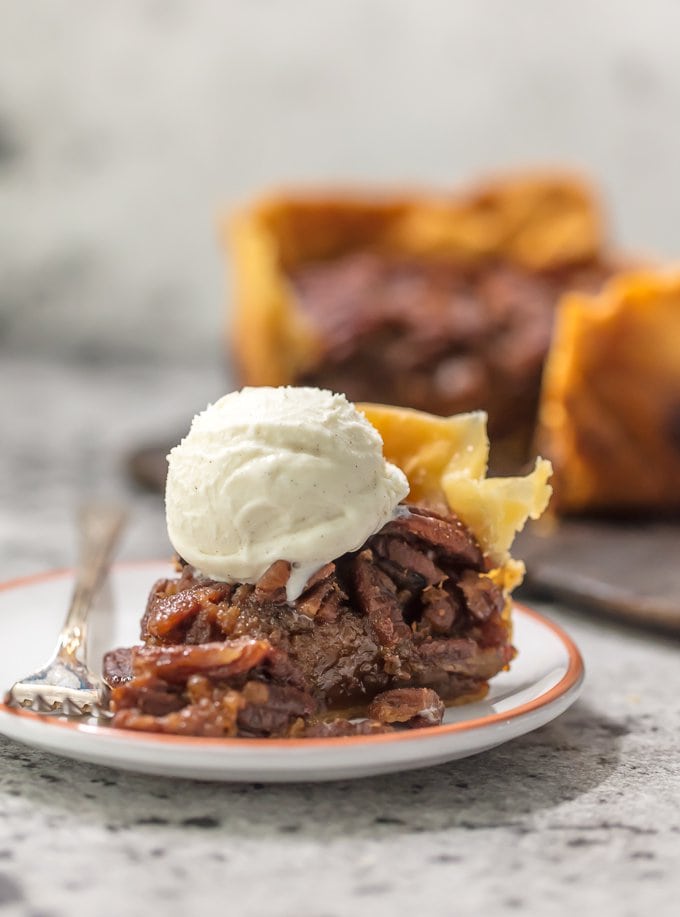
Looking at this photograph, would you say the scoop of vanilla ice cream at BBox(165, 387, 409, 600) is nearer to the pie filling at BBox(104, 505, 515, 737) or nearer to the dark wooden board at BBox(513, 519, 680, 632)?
the pie filling at BBox(104, 505, 515, 737)

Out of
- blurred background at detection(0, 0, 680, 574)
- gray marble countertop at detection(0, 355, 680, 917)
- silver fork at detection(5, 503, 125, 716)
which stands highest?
blurred background at detection(0, 0, 680, 574)

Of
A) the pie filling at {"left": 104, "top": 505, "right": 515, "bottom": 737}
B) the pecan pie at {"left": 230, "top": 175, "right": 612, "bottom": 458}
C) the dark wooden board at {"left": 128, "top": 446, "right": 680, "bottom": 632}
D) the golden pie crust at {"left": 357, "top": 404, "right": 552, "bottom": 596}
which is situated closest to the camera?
the pie filling at {"left": 104, "top": 505, "right": 515, "bottom": 737}

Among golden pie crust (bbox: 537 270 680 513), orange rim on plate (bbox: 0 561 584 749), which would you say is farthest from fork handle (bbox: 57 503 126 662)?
golden pie crust (bbox: 537 270 680 513)

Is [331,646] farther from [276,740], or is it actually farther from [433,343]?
[433,343]

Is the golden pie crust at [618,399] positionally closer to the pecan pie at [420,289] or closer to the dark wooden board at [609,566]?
the dark wooden board at [609,566]

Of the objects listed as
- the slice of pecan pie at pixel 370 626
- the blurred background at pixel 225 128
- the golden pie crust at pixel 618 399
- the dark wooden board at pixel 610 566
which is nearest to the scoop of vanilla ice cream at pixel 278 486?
the slice of pecan pie at pixel 370 626

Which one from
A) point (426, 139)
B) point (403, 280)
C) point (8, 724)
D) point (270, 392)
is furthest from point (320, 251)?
point (8, 724)

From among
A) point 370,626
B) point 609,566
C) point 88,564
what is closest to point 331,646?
point 370,626

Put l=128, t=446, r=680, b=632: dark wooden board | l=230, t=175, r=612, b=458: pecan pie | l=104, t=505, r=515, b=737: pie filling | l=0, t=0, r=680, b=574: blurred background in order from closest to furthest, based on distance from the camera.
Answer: l=104, t=505, r=515, b=737: pie filling < l=128, t=446, r=680, b=632: dark wooden board < l=230, t=175, r=612, b=458: pecan pie < l=0, t=0, r=680, b=574: blurred background

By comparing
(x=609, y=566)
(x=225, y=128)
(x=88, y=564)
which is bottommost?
(x=609, y=566)
